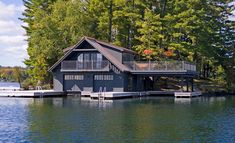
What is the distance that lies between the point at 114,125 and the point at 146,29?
3378cm

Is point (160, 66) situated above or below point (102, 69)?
above

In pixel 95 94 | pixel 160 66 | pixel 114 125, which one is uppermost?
pixel 160 66

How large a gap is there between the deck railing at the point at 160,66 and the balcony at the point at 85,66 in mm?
3609

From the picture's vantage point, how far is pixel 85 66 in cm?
5066

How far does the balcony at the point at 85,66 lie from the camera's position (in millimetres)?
50062

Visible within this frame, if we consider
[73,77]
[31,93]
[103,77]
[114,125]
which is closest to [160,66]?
[103,77]

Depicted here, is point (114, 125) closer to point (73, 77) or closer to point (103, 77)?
point (103, 77)

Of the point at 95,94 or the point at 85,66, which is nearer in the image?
the point at 95,94

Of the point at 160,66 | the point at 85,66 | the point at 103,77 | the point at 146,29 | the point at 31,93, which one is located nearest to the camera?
the point at 31,93

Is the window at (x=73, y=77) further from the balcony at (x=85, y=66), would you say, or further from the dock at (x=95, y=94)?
the dock at (x=95, y=94)

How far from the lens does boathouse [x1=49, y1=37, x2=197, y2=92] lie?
163ft

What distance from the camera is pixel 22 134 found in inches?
848

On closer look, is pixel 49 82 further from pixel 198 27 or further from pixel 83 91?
pixel 198 27

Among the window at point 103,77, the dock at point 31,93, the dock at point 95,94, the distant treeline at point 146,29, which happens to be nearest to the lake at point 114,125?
the dock at point 95,94
